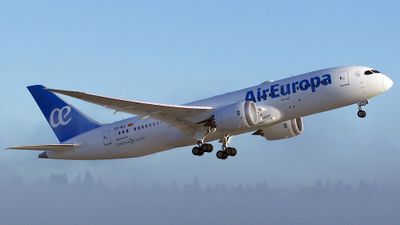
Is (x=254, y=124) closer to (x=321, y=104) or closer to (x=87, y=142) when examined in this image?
(x=321, y=104)

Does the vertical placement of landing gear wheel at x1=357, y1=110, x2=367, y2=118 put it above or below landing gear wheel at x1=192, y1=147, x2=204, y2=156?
above

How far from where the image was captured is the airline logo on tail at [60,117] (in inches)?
2291

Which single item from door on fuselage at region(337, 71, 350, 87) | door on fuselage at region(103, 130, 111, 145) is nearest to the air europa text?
door on fuselage at region(337, 71, 350, 87)

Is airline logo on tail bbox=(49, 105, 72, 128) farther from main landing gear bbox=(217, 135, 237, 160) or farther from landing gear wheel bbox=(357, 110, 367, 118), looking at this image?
landing gear wheel bbox=(357, 110, 367, 118)

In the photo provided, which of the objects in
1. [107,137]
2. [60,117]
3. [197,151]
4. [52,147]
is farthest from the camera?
[60,117]

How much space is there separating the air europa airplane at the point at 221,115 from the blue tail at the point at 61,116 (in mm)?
604

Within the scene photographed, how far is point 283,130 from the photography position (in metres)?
54.5

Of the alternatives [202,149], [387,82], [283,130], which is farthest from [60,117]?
[387,82]

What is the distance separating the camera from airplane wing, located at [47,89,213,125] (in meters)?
46.0

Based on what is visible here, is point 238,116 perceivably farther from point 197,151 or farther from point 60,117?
point 60,117

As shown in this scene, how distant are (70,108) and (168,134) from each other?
10818 mm

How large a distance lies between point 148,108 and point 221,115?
4494mm

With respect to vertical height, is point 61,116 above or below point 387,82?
above

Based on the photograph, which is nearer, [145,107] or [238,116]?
[238,116]
